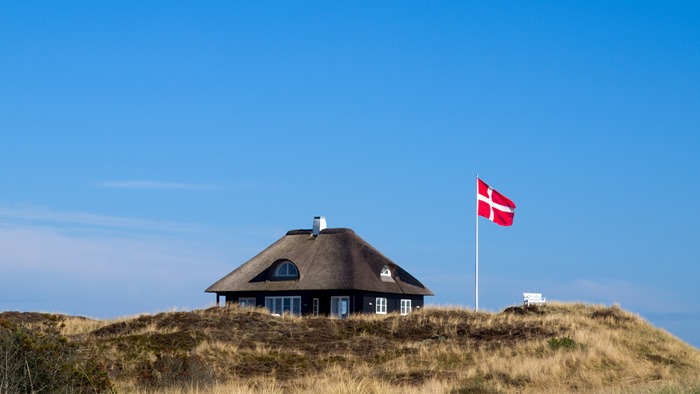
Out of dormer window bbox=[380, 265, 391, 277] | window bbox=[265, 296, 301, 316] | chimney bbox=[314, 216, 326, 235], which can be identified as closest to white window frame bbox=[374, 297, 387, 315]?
dormer window bbox=[380, 265, 391, 277]

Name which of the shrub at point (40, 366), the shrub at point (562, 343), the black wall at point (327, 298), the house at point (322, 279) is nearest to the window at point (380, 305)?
the house at point (322, 279)

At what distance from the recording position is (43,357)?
612 inches

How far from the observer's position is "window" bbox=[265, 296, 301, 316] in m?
50.5

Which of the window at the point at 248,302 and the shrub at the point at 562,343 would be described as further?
the window at the point at 248,302

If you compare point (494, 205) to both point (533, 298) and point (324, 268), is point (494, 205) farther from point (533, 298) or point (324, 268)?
point (324, 268)

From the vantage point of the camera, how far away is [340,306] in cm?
4981

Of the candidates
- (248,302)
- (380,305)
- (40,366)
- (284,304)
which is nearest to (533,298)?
(380,305)

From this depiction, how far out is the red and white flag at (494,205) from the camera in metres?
45.3

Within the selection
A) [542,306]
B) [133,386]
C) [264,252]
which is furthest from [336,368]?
[264,252]

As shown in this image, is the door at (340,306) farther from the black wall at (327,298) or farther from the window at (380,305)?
the window at (380,305)

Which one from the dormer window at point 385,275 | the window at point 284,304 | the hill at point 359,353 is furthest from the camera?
the dormer window at point 385,275

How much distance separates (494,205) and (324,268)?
36.9ft

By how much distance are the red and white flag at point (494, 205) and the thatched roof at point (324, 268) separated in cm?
870

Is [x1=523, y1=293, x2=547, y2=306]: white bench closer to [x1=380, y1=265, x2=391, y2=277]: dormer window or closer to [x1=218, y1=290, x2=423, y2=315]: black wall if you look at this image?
[x1=218, y1=290, x2=423, y2=315]: black wall
